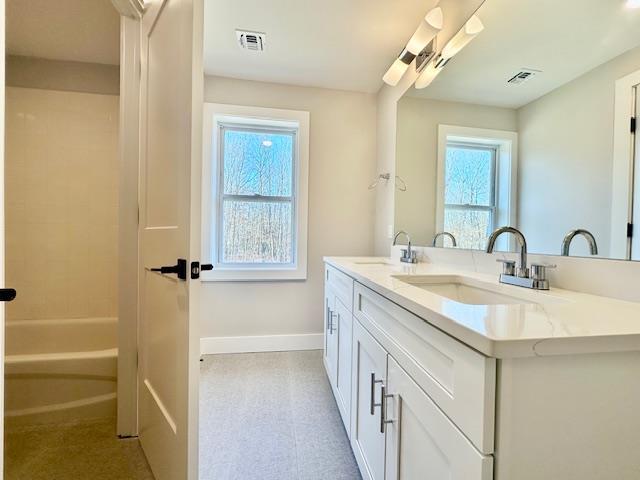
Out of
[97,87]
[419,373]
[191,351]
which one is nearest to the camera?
[419,373]

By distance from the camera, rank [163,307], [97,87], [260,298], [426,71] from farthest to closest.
Answer: [260,298] → [97,87] → [426,71] → [163,307]

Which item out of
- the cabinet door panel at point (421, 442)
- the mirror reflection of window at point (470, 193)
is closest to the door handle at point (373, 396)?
the cabinet door panel at point (421, 442)

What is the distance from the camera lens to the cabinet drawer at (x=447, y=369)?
489 millimetres

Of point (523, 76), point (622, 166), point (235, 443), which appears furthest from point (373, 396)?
point (523, 76)

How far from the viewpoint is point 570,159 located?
1001mm

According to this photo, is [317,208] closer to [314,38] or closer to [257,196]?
[257,196]

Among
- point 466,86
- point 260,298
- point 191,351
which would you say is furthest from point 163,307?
point 466,86

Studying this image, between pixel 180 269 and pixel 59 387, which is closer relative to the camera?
pixel 180 269

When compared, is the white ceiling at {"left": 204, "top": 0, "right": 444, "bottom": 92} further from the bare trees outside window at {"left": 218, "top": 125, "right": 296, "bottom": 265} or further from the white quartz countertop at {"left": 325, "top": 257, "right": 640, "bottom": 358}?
the white quartz countertop at {"left": 325, "top": 257, "right": 640, "bottom": 358}

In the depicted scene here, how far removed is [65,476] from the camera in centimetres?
129

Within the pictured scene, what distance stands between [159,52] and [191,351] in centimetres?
117

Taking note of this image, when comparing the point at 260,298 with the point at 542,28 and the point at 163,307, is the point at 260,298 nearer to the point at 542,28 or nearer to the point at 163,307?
the point at 163,307

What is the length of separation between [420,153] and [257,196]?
4.58 feet

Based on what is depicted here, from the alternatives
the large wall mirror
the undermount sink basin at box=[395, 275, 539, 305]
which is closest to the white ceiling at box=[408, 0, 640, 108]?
the large wall mirror
